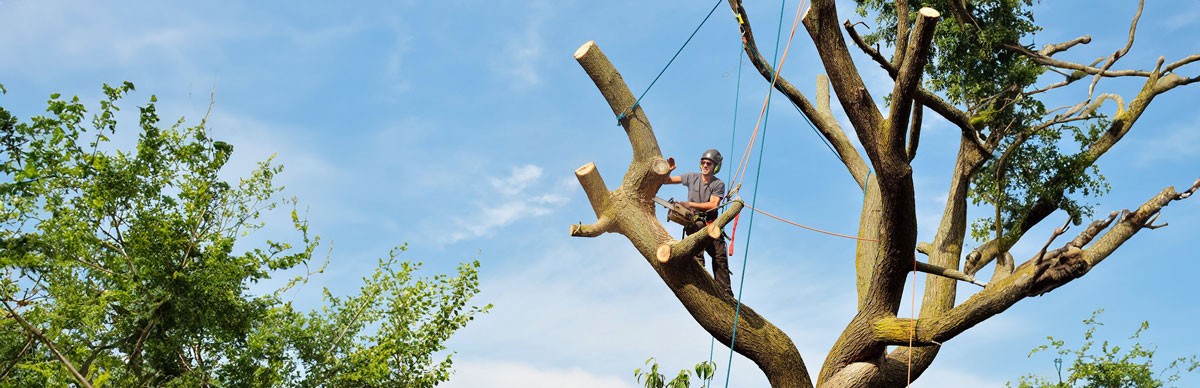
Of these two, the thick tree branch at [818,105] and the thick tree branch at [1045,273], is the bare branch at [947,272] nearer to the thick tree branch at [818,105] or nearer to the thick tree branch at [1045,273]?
the thick tree branch at [1045,273]

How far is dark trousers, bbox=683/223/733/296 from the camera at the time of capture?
310 inches

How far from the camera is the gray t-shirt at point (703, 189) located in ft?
25.9

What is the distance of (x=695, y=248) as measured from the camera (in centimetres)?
764

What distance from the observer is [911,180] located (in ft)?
22.8

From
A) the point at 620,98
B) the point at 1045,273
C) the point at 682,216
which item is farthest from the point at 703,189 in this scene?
the point at 1045,273

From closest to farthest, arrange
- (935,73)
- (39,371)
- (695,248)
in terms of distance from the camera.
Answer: (39,371) < (695,248) < (935,73)

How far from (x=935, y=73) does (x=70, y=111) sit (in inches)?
305

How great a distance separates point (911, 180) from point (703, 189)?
171 cm

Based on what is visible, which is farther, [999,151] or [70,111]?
[999,151]

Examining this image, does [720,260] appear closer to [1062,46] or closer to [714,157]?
[714,157]

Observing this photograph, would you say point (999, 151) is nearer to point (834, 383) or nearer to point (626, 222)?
point (834, 383)

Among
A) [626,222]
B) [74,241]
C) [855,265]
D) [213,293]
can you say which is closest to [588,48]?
[626,222]

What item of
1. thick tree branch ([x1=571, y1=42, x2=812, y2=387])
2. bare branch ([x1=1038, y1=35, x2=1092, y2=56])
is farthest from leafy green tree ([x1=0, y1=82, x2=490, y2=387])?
bare branch ([x1=1038, y1=35, x2=1092, y2=56])

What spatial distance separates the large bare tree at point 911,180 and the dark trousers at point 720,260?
103 mm
